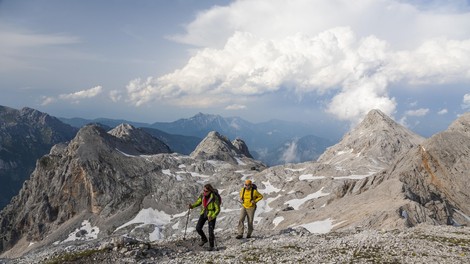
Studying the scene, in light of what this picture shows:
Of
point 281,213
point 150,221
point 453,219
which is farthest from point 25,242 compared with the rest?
point 453,219

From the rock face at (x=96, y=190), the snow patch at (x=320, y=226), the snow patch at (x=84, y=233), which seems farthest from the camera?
the rock face at (x=96, y=190)

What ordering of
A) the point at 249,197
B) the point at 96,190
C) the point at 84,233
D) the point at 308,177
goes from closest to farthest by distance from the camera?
the point at 249,197, the point at 84,233, the point at 308,177, the point at 96,190

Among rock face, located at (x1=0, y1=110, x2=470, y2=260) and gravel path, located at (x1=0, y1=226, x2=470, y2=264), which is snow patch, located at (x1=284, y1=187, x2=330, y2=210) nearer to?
rock face, located at (x1=0, y1=110, x2=470, y2=260)

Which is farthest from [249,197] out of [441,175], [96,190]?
[96,190]

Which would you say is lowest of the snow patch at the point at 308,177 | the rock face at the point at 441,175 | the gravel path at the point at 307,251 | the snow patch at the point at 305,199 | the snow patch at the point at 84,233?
the snow patch at the point at 84,233

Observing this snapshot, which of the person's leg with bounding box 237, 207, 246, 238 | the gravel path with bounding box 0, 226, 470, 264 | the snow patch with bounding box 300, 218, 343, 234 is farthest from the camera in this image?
the snow patch with bounding box 300, 218, 343, 234

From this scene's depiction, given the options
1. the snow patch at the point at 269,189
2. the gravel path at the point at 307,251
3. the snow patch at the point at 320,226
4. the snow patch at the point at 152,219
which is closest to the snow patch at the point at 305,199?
the snow patch at the point at 269,189

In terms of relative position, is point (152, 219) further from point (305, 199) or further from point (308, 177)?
point (308, 177)

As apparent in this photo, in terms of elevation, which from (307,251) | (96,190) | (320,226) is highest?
(307,251)

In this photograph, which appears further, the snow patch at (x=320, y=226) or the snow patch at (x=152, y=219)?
the snow patch at (x=152, y=219)

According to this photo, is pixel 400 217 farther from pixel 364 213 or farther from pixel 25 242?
pixel 25 242

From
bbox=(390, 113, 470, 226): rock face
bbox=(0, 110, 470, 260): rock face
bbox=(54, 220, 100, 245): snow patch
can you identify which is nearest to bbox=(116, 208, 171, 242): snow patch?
bbox=(0, 110, 470, 260): rock face

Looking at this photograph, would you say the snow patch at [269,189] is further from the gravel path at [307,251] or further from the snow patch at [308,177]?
the gravel path at [307,251]

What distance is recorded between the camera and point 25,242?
166m
